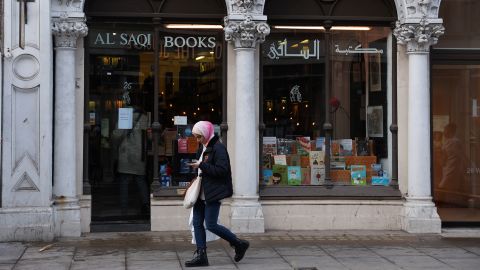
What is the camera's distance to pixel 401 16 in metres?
12.1

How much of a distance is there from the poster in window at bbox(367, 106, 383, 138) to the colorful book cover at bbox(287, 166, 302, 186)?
1.50 m

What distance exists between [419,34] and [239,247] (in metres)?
5.20

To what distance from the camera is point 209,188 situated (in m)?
8.79

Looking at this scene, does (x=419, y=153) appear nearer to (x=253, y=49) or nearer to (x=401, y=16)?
(x=401, y=16)

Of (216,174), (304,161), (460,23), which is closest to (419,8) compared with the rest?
(460,23)

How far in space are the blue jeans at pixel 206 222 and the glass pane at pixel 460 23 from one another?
19.6 ft

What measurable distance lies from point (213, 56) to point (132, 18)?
1540 mm

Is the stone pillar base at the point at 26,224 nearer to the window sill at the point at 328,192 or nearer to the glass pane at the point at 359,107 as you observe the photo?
the window sill at the point at 328,192

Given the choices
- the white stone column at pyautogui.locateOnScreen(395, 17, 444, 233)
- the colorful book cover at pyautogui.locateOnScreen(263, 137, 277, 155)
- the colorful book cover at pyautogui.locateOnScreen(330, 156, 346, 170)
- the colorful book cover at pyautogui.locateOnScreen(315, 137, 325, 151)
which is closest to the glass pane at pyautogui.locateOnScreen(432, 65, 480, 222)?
the white stone column at pyautogui.locateOnScreen(395, 17, 444, 233)

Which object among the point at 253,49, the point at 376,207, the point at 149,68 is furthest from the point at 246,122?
the point at 376,207

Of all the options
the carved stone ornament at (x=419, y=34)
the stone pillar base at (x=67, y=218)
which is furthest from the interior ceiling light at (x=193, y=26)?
the stone pillar base at (x=67, y=218)

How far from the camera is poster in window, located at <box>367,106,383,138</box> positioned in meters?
12.6

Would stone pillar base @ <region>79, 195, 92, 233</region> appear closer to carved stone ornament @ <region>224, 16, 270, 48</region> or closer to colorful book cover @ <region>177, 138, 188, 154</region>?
colorful book cover @ <region>177, 138, 188, 154</region>

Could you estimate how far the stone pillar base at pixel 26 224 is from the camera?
10.6 meters
